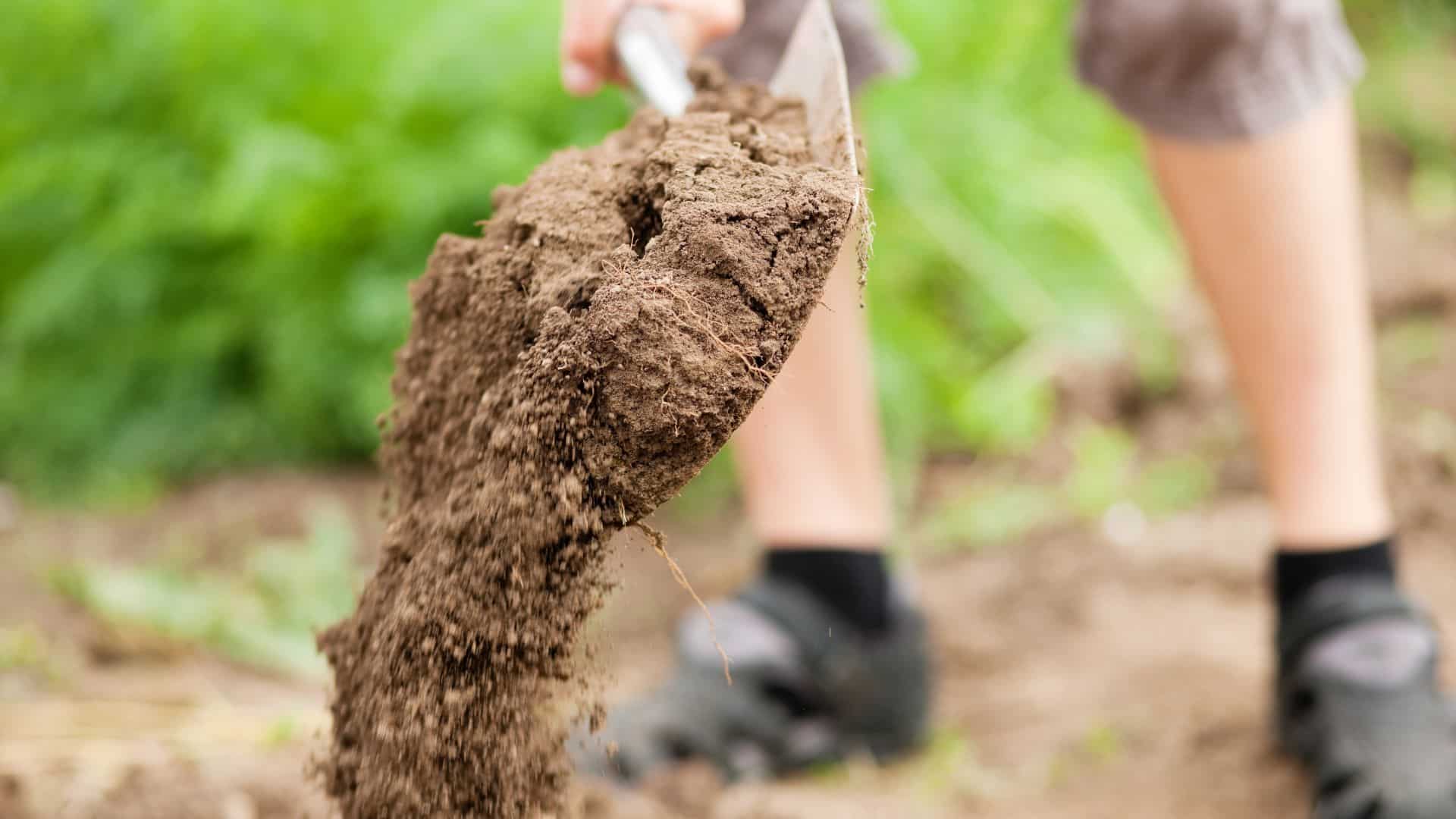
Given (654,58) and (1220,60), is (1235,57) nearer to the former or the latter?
(1220,60)

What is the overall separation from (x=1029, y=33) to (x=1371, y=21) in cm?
333

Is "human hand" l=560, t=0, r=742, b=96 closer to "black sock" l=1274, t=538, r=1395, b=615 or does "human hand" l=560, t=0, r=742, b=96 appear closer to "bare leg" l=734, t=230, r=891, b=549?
"bare leg" l=734, t=230, r=891, b=549

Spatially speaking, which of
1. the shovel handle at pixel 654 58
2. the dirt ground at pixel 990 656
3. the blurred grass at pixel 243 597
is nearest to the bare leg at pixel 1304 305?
the dirt ground at pixel 990 656

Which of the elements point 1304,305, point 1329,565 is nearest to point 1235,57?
point 1304,305

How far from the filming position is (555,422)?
1030mm

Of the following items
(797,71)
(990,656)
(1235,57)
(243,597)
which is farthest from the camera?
(243,597)

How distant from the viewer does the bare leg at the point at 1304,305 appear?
1.75 m

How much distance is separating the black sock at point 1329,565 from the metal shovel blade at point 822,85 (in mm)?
1005

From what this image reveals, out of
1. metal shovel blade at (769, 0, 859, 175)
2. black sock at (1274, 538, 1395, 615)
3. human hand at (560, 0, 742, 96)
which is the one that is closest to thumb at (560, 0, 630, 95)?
human hand at (560, 0, 742, 96)

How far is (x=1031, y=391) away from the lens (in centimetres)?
333

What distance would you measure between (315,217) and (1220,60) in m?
2.07

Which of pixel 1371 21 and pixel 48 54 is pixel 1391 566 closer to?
pixel 48 54

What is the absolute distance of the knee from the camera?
1696 mm

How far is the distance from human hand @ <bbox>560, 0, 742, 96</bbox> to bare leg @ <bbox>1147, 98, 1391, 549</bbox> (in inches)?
29.8
